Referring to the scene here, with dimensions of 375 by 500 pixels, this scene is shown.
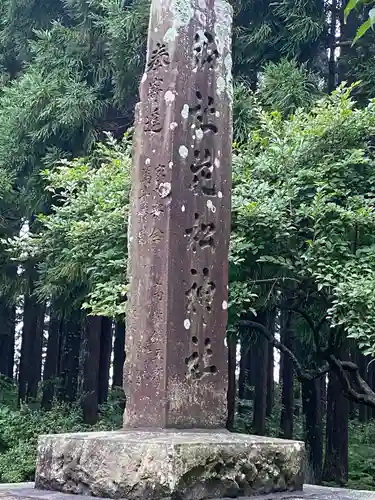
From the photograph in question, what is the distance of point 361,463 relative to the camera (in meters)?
13.9

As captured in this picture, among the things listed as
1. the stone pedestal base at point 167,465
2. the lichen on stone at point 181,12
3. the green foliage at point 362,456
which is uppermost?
the lichen on stone at point 181,12

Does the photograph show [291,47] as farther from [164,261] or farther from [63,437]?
[63,437]

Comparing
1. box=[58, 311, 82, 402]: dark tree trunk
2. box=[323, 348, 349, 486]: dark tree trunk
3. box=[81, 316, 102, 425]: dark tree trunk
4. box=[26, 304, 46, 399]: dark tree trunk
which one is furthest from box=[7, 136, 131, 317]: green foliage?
box=[26, 304, 46, 399]: dark tree trunk

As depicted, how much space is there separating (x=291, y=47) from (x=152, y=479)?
30.3 ft

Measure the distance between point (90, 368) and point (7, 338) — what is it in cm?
1114

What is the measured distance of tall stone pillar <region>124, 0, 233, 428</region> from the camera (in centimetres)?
375

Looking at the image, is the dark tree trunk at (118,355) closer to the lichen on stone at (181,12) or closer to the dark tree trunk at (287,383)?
the dark tree trunk at (287,383)

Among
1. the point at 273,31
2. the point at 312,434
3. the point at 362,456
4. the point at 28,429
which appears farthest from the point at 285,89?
the point at 362,456

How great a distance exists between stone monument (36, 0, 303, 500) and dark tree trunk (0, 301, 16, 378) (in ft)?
48.8

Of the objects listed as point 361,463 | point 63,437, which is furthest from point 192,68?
point 361,463

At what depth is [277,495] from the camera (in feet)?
11.2

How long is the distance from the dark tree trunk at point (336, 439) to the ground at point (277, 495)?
791cm

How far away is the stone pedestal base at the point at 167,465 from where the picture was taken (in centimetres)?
300

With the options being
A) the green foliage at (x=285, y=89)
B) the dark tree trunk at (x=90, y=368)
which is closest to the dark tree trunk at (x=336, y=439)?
the dark tree trunk at (x=90, y=368)
